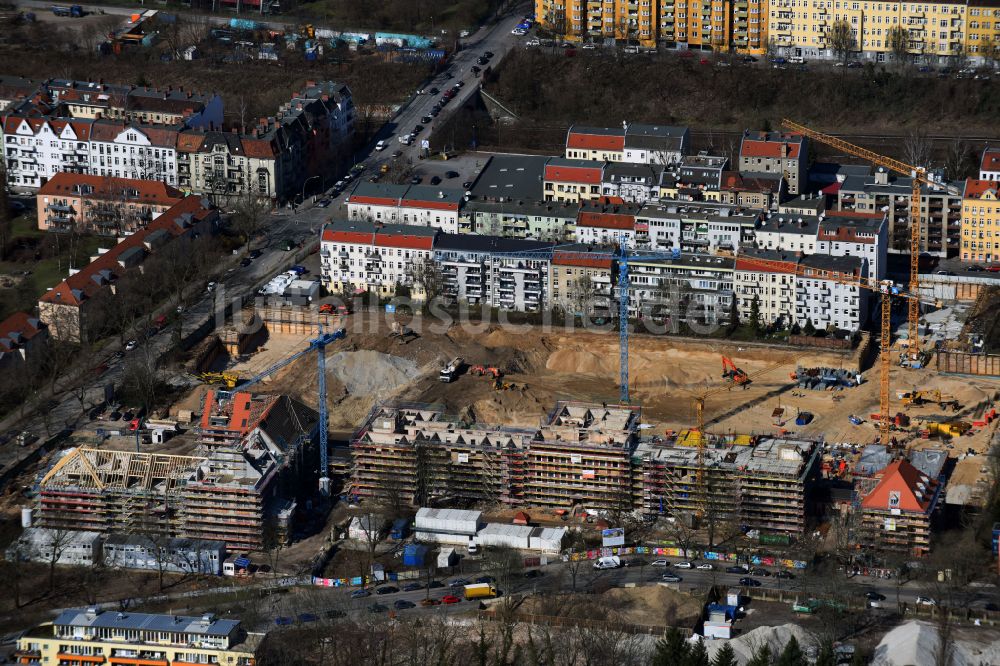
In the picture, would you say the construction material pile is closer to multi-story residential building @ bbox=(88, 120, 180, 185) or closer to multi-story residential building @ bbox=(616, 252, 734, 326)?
multi-story residential building @ bbox=(616, 252, 734, 326)

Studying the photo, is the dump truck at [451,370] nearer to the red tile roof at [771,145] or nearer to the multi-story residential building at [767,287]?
the multi-story residential building at [767,287]

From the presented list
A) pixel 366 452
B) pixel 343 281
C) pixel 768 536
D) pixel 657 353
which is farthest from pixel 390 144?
pixel 768 536

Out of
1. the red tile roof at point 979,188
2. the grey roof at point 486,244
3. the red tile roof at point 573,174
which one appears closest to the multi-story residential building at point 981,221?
the red tile roof at point 979,188

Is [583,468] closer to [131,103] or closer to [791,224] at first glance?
[791,224]

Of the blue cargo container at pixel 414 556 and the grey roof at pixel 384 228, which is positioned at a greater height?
the grey roof at pixel 384 228

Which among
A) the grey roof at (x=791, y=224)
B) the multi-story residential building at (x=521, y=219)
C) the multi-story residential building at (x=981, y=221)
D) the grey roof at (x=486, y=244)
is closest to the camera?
the grey roof at (x=791, y=224)

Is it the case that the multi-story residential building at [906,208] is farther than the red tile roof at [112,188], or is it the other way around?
the red tile roof at [112,188]
